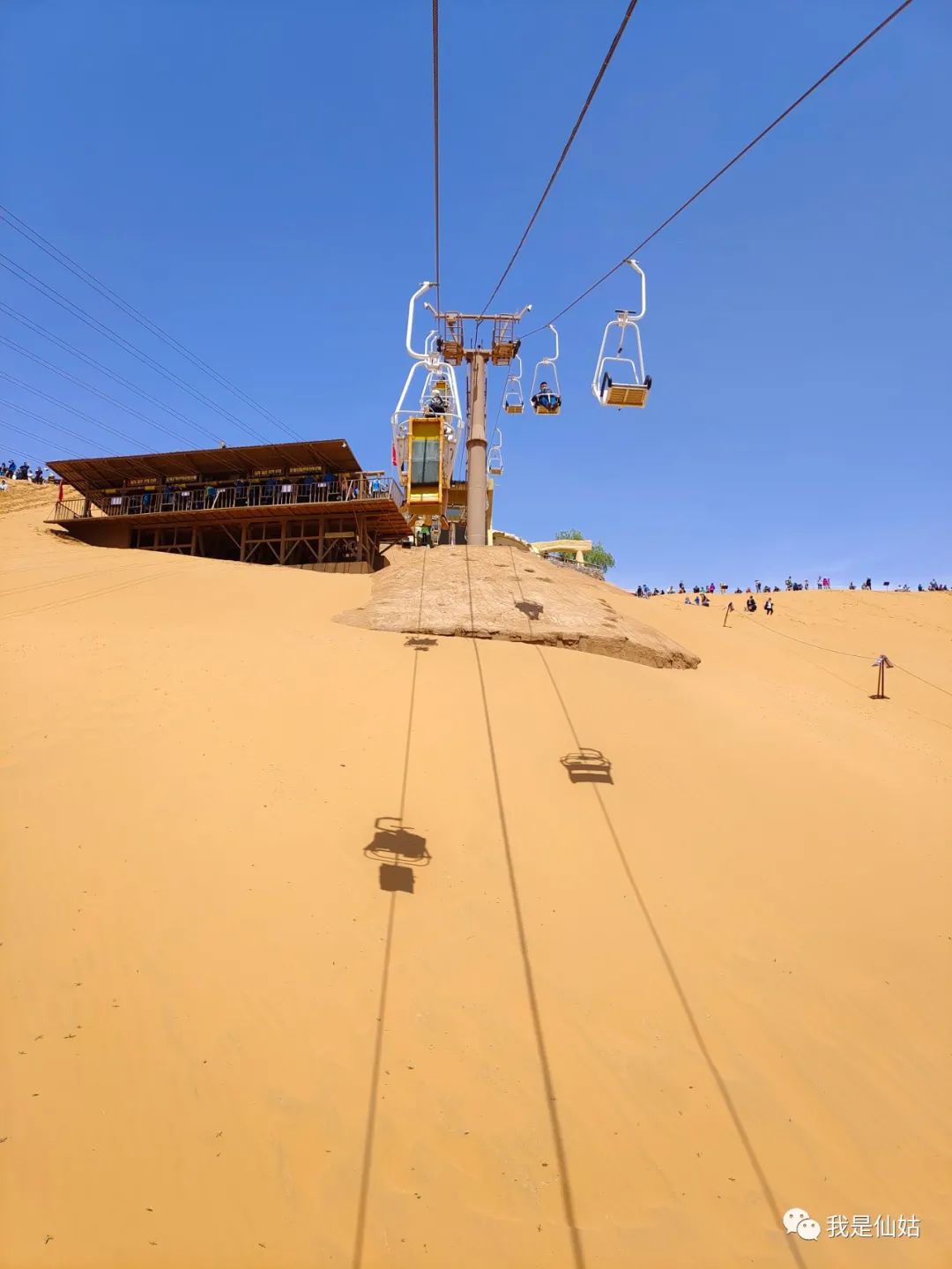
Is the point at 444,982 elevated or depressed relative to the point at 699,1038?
elevated

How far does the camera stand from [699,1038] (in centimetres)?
636

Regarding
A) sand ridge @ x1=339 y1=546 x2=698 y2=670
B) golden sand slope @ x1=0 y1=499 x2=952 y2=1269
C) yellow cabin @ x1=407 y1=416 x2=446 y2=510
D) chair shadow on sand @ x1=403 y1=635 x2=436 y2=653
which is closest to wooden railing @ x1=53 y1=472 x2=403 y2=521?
yellow cabin @ x1=407 y1=416 x2=446 y2=510

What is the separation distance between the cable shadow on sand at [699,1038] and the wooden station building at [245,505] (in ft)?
69.0

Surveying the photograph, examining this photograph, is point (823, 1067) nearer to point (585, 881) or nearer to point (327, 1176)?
point (585, 881)

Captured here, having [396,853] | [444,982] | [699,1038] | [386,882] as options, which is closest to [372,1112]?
[444,982]

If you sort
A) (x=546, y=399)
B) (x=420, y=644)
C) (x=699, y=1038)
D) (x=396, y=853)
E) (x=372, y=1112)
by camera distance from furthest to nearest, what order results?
(x=546, y=399) < (x=420, y=644) < (x=396, y=853) < (x=699, y=1038) < (x=372, y=1112)

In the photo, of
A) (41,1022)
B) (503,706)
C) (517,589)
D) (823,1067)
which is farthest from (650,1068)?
(517,589)

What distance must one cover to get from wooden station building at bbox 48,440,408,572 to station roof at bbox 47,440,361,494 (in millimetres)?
45

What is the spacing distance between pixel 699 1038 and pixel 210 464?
31.7 m

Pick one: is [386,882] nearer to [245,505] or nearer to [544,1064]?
[544,1064]

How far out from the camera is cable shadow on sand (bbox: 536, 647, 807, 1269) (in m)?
5.04

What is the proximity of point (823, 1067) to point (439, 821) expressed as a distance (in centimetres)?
493

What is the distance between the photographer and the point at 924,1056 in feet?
21.3

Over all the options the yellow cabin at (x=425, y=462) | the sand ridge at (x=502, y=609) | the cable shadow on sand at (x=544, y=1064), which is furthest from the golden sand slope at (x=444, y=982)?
the yellow cabin at (x=425, y=462)
